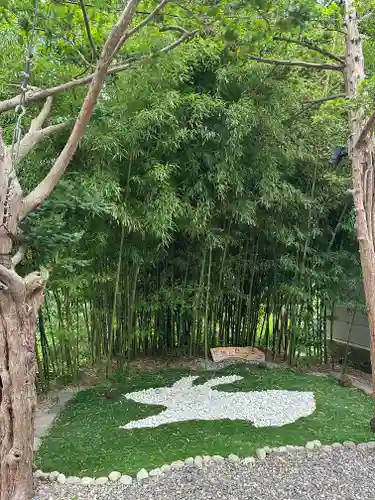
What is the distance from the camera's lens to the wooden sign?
16.3 feet

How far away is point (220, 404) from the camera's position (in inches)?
145

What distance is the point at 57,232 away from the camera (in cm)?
283

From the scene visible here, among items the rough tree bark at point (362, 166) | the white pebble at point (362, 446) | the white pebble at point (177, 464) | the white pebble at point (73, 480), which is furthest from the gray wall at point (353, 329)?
the white pebble at point (73, 480)

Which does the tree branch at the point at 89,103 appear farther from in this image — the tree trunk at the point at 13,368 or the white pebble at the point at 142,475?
the white pebble at the point at 142,475

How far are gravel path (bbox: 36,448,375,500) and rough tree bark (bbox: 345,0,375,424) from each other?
0.71 m

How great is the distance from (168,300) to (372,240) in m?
2.13

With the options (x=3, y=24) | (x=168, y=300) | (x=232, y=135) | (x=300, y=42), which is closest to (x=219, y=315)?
(x=168, y=300)

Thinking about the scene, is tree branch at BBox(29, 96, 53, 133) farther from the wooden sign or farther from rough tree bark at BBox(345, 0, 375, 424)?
the wooden sign

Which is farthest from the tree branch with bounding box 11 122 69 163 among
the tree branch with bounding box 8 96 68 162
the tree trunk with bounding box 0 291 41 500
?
the tree trunk with bounding box 0 291 41 500

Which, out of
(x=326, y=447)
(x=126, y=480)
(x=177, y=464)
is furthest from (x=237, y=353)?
(x=126, y=480)

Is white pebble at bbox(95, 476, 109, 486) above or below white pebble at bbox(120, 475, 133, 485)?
below

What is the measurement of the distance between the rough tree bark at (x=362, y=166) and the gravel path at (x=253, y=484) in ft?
2.34

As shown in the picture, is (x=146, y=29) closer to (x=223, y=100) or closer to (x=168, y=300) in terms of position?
(x=223, y=100)

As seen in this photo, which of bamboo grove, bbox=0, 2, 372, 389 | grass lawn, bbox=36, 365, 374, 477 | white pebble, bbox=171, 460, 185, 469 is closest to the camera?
white pebble, bbox=171, 460, 185, 469
